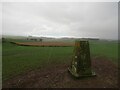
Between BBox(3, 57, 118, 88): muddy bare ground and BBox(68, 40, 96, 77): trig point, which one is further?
BBox(68, 40, 96, 77): trig point

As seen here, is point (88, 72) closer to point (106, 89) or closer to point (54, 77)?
point (106, 89)

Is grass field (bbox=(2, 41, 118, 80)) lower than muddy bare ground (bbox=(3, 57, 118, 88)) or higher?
higher

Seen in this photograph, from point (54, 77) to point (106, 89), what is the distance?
3217 millimetres

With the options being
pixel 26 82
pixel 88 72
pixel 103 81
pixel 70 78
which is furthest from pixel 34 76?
pixel 103 81

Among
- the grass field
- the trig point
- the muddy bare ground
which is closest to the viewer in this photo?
the muddy bare ground

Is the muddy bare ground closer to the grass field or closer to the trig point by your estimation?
the trig point

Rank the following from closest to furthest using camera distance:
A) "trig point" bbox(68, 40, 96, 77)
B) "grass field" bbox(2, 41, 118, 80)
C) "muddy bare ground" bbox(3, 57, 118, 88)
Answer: "muddy bare ground" bbox(3, 57, 118, 88) < "trig point" bbox(68, 40, 96, 77) < "grass field" bbox(2, 41, 118, 80)

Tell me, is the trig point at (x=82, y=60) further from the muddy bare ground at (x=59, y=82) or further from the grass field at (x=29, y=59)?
the grass field at (x=29, y=59)

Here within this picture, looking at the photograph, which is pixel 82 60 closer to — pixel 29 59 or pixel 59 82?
pixel 59 82

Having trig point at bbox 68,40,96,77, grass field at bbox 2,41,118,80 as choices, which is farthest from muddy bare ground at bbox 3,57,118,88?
grass field at bbox 2,41,118,80

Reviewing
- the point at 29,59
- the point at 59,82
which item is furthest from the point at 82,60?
the point at 29,59

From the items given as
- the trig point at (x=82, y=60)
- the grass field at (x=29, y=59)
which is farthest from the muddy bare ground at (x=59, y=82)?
the grass field at (x=29, y=59)

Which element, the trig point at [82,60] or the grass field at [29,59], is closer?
the trig point at [82,60]

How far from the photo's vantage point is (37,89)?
5.93 metres
